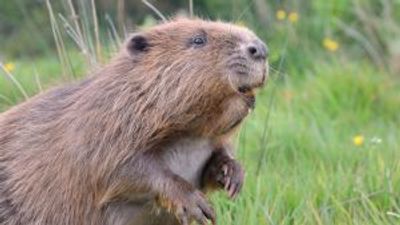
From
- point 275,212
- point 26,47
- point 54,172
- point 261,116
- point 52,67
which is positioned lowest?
point 26,47

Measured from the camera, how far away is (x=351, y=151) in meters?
5.71

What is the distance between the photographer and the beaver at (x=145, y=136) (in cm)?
398

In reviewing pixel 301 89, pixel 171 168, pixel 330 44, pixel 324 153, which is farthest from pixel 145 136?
pixel 330 44

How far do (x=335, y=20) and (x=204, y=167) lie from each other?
4.10m

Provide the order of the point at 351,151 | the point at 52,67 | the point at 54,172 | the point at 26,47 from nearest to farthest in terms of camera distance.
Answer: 1. the point at 54,172
2. the point at 351,151
3. the point at 52,67
4. the point at 26,47

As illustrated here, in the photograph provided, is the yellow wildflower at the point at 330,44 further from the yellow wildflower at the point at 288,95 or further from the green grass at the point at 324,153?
the yellow wildflower at the point at 288,95

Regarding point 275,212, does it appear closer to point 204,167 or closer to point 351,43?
point 204,167

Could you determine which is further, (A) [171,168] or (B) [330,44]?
(B) [330,44]

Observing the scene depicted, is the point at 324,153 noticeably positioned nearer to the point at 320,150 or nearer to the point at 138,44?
the point at 320,150

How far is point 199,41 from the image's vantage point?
4098 mm

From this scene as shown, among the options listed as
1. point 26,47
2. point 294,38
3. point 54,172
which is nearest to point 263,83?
point 54,172

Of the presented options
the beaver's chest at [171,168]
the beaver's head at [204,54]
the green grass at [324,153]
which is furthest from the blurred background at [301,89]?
the beaver's chest at [171,168]

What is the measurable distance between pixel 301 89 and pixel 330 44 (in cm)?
83

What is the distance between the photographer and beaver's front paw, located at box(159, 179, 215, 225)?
397 centimetres
